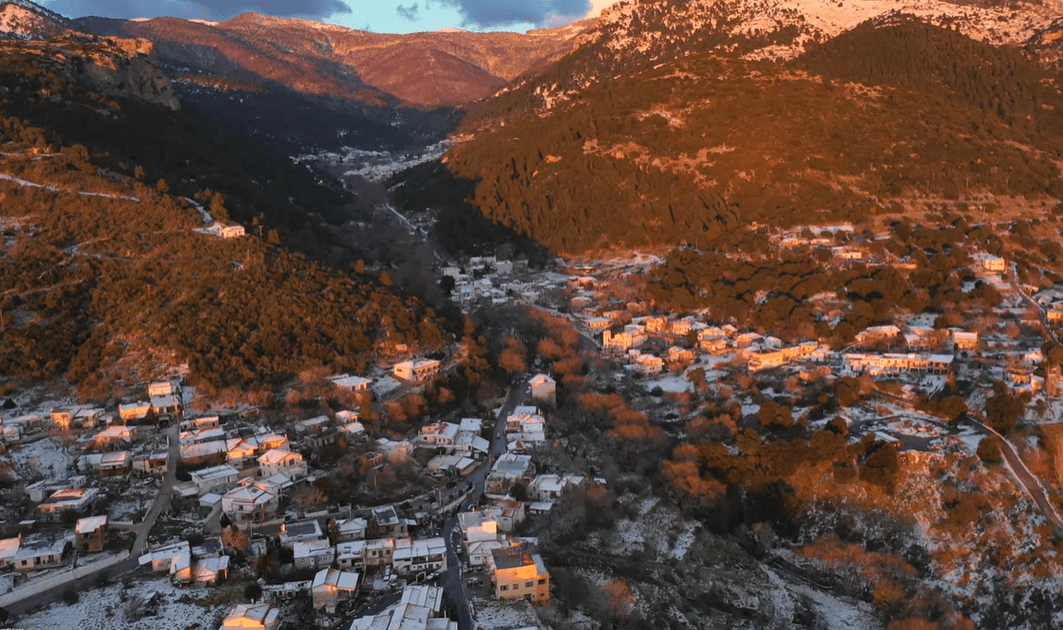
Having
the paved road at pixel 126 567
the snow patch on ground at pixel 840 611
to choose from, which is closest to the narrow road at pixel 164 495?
the paved road at pixel 126 567

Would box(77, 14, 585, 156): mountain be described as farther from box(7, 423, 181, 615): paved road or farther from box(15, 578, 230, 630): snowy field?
box(15, 578, 230, 630): snowy field

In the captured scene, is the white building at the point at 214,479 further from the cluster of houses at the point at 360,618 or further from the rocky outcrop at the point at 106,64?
the rocky outcrop at the point at 106,64

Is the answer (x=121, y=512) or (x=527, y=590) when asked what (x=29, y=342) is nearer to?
(x=121, y=512)

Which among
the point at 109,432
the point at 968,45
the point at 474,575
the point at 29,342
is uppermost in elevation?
the point at 968,45

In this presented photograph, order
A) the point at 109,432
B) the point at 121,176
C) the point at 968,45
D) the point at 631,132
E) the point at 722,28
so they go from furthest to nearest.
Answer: the point at 722,28, the point at 968,45, the point at 631,132, the point at 121,176, the point at 109,432

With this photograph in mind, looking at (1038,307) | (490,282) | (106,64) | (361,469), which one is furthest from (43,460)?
(1038,307)

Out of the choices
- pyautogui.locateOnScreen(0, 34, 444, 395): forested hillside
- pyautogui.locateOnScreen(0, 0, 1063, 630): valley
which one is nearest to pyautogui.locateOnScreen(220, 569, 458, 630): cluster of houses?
pyautogui.locateOnScreen(0, 0, 1063, 630): valley

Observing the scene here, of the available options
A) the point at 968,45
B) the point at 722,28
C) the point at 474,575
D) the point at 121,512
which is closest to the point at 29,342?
the point at 121,512
